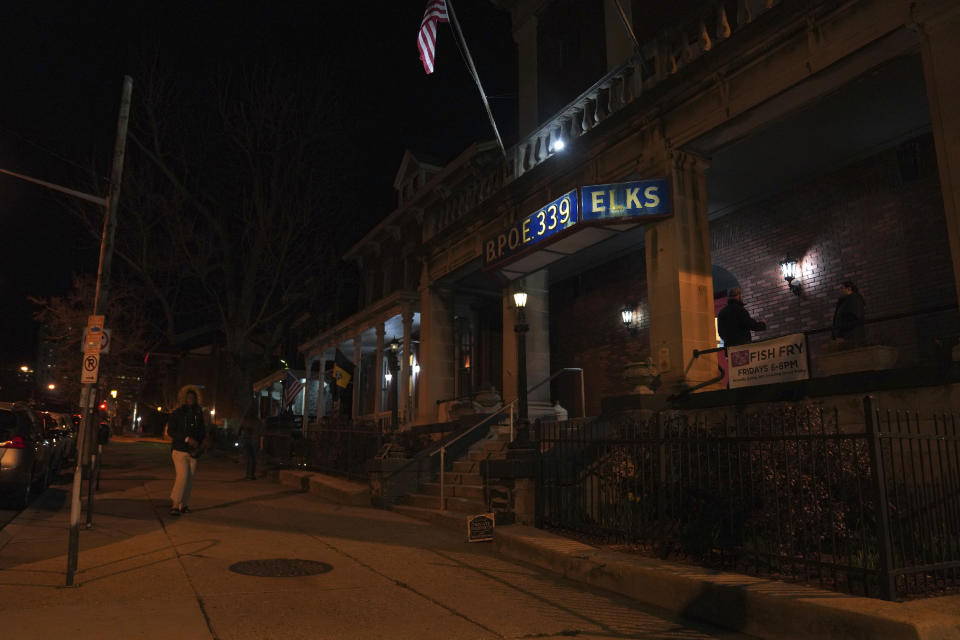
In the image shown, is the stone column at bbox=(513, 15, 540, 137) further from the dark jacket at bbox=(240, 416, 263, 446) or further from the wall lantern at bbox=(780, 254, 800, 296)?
the dark jacket at bbox=(240, 416, 263, 446)

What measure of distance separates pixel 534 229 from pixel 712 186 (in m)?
3.42

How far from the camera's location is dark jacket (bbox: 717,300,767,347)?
10.7 metres

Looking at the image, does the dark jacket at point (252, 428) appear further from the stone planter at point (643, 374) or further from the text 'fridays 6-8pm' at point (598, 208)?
the stone planter at point (643, 374)

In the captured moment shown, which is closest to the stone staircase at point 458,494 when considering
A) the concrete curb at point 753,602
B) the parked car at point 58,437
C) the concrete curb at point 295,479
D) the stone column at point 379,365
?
the concrete curb at point 753,602

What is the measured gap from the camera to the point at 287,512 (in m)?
11.2

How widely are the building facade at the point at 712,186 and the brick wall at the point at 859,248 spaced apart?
0.03 metres

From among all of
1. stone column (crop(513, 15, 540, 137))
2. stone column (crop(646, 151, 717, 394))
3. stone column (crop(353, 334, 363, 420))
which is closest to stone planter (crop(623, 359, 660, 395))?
stone column (crop(646, 151, 717, 394))

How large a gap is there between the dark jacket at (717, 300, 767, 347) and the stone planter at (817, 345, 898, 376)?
2.07 meters

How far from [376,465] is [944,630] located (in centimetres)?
938

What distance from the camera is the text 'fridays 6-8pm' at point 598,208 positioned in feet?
37.9

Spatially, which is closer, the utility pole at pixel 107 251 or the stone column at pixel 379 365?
the utility pole at pixel 107 251

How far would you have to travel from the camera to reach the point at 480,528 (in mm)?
8695

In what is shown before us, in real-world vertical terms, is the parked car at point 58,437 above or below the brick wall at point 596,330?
below

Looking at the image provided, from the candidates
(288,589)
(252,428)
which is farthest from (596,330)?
(288,589)
